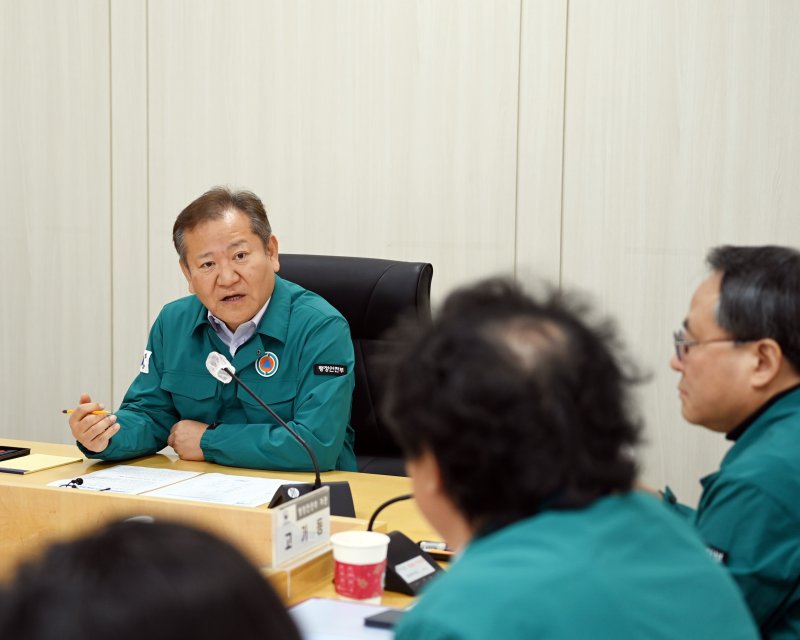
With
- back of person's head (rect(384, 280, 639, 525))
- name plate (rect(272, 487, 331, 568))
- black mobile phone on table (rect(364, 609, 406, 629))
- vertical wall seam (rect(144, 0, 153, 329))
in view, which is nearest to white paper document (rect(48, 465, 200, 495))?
name plate (rect(272, 487, 331, 568))

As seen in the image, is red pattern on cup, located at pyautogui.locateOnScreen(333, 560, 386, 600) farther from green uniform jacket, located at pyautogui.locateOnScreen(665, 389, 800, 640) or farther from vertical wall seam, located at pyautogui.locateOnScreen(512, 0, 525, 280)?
vertical wall seam, located at pyautogui.locateOnScreen(512, 0, 525, 280)

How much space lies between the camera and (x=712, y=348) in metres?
1.67

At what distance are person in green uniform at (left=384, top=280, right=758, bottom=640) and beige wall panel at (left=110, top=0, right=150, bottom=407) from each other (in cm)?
330

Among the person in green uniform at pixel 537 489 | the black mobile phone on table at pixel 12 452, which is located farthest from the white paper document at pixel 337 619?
the black mobile phone on table at pixel 12 452

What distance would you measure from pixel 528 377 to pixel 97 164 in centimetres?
356

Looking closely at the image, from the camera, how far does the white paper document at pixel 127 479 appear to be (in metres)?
2.09

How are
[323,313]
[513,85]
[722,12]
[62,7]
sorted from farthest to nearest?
1. [62,7]
2. [513,85]
3. [722,12]
4. [323,313]

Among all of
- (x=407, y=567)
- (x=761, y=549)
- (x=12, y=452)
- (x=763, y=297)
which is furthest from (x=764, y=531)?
(x=12, y=452)

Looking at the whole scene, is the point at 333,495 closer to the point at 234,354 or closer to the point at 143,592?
the point at 234,354

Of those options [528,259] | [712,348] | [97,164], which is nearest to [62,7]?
[97,164]

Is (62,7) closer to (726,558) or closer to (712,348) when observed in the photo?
(712,348)

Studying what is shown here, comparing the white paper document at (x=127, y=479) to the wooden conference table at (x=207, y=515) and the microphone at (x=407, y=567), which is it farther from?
the microphone at (x=407, y=567)

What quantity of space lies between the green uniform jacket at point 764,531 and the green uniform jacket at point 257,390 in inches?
43.6

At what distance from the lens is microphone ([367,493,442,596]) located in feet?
5.11
